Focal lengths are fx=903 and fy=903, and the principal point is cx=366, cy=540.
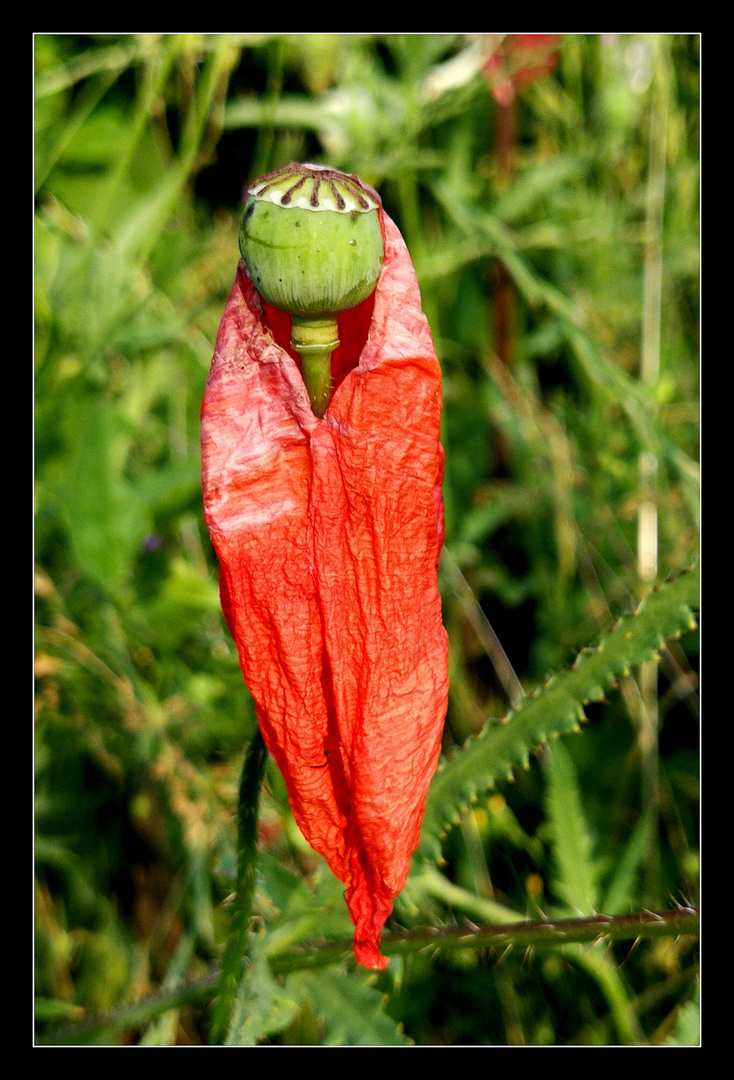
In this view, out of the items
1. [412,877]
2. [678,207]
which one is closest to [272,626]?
[412,877]

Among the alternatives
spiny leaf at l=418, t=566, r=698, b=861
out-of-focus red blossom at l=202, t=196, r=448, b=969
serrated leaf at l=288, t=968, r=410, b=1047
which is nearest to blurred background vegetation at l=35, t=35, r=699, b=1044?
serrated leaf at l=288, t=968, r=410, b=1047

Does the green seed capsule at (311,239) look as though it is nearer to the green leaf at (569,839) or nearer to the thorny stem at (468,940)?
the thorny stem at (468,940)

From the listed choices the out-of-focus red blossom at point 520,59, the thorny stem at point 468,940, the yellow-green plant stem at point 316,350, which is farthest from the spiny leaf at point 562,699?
the out-of-focus red blossom at point 520,59

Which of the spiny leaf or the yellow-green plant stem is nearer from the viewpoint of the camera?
the yellow-green plant stem

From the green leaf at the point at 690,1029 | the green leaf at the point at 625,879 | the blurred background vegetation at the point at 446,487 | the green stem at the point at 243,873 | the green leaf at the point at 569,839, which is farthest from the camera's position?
the blurred background vegetation at the point at 446,487

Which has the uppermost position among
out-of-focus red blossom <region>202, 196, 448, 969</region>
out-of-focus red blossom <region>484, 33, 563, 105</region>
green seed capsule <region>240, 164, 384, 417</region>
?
out-of-focus red blossom <region>484, 33, 563, 105</region>

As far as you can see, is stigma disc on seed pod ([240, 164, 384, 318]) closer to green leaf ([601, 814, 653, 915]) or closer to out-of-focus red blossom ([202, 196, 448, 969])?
out-of-focus red blossom ([202, 196, 448, 969])

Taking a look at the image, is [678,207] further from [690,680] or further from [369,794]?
[369,794]
